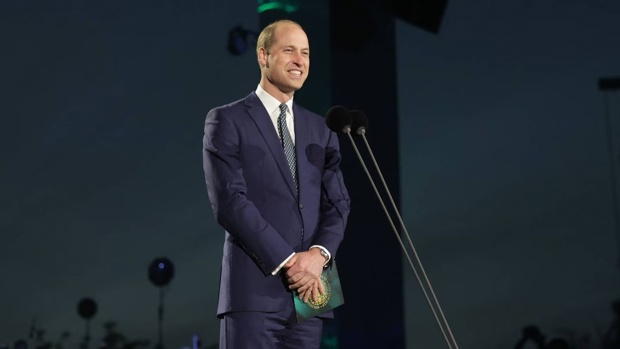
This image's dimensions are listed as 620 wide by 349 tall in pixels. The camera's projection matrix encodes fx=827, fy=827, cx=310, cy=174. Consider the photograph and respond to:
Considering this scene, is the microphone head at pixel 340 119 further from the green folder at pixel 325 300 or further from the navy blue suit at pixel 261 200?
the green folder at pixel 325 300

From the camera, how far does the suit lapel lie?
2152 mm

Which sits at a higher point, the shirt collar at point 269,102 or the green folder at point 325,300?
the shirt collar at point 269,102

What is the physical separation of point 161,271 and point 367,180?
6.10ft

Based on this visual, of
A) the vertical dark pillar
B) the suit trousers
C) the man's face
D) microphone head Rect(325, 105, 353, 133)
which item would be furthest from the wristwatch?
the vertical dark pillar

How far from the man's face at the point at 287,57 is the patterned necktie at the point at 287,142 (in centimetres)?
8

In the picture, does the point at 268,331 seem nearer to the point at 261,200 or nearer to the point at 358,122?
the point at 261,200

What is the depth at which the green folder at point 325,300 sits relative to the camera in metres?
2.07

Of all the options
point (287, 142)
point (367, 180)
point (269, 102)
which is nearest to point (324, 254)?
point (287, 142)

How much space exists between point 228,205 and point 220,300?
259 millimetres

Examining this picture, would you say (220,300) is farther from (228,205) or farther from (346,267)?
(346,267)

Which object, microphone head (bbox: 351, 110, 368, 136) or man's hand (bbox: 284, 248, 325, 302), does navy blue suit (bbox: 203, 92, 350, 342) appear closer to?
man's hand (bbox: 284, 248, 325, 302)

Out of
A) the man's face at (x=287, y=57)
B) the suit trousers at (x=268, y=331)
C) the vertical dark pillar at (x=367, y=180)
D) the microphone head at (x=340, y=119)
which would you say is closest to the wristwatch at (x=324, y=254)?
the suit trousers at (x=268, y=331)

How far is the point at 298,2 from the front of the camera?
6.06 meters

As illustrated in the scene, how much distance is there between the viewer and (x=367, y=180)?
6.16m
